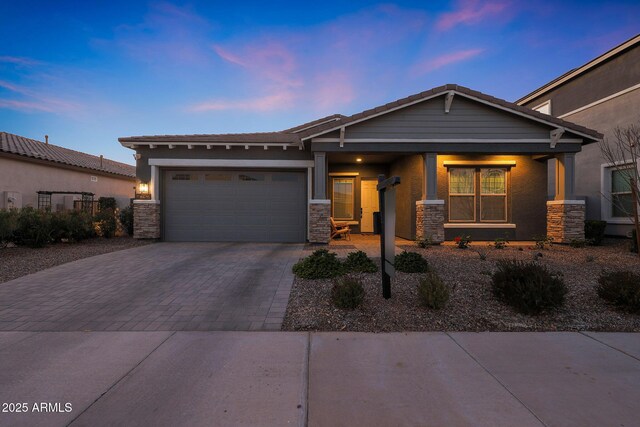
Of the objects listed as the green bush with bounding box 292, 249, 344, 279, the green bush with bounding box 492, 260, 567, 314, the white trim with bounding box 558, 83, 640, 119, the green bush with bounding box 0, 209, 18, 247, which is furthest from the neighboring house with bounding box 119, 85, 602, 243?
the green bush with bounding box 492, 260, 567, 314

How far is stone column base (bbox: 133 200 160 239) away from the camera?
11.2 meters

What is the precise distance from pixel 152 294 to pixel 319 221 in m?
6.10

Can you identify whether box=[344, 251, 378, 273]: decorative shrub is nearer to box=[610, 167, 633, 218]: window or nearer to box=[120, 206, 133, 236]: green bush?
box=[120, 206, 133, 236]: green bush

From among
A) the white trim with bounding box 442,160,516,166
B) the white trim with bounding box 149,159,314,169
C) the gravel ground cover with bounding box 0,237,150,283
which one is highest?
the white trim with bounding box 442,160,516,166

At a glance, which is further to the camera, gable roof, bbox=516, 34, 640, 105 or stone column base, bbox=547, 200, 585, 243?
gable roof, bbox=516, 34, 640, 105

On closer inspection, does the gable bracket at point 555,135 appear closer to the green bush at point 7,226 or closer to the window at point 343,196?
the window at point 343,196

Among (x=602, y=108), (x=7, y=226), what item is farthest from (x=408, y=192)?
(x=7, y=226)

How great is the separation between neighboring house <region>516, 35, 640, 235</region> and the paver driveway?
12394mm

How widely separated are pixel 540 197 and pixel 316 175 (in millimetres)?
9228

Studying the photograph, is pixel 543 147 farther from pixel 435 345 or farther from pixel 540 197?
pixel 435 345

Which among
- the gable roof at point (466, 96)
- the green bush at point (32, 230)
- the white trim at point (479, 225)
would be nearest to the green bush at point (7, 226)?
the green bush at point (32, 230)

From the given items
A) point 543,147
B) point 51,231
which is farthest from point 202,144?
point 543,147

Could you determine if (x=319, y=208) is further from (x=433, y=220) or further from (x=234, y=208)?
(x=433, y=220)

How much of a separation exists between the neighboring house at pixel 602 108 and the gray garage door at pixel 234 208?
10.6 metres
